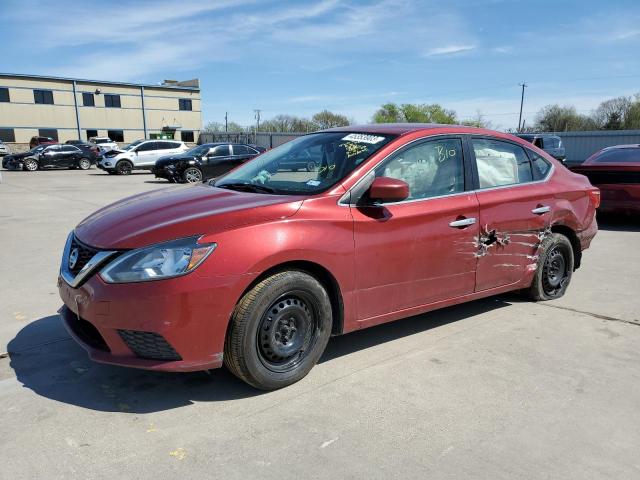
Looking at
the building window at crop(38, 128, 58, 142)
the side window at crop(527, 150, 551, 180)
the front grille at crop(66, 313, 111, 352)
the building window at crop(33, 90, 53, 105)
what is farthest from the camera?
the building window at crop(38, 128, 58, 142)

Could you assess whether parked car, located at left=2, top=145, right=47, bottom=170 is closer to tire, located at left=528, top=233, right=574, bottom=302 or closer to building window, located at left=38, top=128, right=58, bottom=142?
tire, located at left=528, top=233, right=574, bottom=302

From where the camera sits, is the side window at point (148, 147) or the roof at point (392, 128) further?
the side window at point (148, 147)

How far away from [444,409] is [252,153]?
18670 mm

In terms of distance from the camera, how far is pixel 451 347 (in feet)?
13.1

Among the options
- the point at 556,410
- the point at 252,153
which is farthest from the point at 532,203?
the point at 252,153

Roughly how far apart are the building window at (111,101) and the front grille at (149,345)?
206 ft

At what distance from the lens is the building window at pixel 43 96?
179 feet

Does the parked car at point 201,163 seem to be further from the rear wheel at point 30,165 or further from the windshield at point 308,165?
the windshield at point 308,165

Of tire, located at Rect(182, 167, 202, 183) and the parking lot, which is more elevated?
tire, located at Rect(182, 167, 202, 183)

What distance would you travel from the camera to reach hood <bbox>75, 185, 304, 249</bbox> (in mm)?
2990

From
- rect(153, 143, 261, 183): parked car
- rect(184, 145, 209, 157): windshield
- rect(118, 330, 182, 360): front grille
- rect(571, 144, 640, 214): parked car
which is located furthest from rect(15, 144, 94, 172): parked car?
rect(118, 330, 182, 360): front grille

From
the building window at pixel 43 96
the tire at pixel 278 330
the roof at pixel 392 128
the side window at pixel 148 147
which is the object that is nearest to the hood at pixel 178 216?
the tire at pixel 278 330

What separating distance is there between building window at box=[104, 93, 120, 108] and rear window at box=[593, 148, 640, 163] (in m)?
59.1

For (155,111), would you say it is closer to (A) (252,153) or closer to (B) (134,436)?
(A) (252,153)
